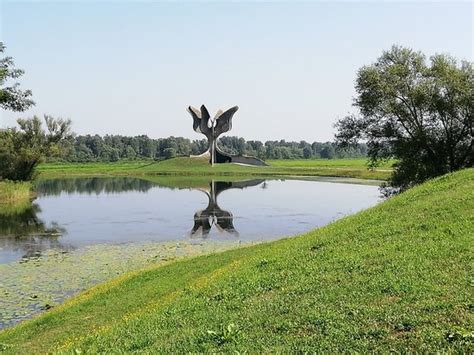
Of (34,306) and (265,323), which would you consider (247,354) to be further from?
(34,306)

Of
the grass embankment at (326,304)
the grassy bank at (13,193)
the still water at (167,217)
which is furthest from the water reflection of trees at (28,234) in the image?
the grass embankment at (326,304)

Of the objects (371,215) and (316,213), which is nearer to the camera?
(371,215)

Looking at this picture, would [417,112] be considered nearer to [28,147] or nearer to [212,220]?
[212,220]

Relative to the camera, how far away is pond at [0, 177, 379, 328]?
19716 millimetres

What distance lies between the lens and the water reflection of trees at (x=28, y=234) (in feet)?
91.1

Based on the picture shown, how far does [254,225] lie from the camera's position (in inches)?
1380

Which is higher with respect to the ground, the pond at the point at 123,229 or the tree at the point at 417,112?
the tree at the point at 417,112

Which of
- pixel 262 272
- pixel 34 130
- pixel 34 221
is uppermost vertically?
pixel 34 130

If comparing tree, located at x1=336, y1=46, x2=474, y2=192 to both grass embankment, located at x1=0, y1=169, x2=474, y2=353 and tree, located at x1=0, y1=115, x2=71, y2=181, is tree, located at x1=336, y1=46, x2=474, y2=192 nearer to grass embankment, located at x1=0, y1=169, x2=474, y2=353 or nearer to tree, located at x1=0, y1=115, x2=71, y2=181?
grass embankment, located at x1=0, y1=169, x2=474, y2=353

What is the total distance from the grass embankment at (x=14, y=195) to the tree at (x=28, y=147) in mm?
3840

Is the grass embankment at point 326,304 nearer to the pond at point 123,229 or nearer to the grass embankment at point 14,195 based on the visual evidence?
the pond at point 123,229

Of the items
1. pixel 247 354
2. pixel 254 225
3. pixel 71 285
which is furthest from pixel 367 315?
pixel 254 225

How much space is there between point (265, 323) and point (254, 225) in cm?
2733

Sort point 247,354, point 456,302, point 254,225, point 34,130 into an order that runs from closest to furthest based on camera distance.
→ point 247,354, point 456,302, point 254,225, point 34,130
